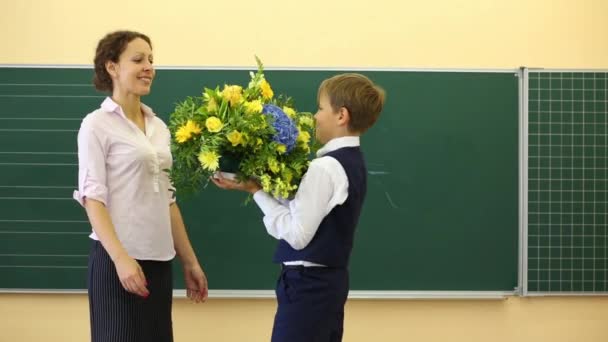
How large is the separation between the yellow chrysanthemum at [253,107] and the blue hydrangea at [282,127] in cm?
3

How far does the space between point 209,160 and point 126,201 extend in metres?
0.33

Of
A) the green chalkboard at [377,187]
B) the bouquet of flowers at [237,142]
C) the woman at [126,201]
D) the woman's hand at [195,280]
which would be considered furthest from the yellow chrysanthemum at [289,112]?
the green chalkboard at [377,187]

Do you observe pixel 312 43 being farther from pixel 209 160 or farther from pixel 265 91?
pixel 209 160

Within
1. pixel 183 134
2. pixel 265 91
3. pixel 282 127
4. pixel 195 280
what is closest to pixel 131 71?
pixel 183 134

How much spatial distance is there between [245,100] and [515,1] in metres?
2.30

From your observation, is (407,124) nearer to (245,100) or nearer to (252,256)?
(252,256)

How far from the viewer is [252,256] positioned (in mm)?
3705

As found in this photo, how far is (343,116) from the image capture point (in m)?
2.14

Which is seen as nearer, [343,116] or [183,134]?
[183,134]

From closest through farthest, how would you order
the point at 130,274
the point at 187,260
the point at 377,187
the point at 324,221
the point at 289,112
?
the point at 130,274 < the point at 324,221 < the point at 289,112 < the point at 187,260 < the point at 377,187

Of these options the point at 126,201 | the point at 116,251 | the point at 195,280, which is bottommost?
the point at 195,280

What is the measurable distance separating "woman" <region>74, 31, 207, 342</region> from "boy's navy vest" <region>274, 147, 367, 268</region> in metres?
0.42

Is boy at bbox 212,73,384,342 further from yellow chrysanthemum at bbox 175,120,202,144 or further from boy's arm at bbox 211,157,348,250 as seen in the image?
yellow chrysanthemum at bbox 175,120,202,144

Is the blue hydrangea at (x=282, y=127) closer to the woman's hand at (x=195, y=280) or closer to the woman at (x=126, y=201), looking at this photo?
the woman at (x=126, y=201)
